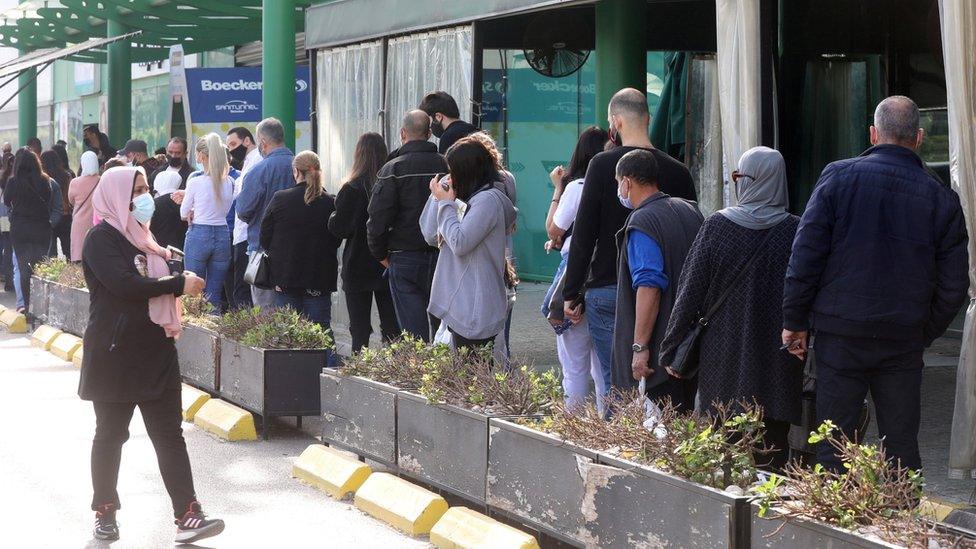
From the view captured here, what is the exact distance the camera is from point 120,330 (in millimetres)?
6559

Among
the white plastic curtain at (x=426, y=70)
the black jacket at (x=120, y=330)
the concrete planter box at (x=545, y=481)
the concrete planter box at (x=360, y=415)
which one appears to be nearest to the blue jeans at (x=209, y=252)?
the white plastic curtain at (x=426, y=70)

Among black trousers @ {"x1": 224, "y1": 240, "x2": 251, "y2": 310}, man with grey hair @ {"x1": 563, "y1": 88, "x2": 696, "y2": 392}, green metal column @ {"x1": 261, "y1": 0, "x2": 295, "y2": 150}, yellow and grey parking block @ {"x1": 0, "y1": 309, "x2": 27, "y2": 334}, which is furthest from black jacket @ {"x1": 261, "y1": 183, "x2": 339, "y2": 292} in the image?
yellow and grey parking block @ {"x1": 0, "y1": 309, "x2": 27, "y2": 334}

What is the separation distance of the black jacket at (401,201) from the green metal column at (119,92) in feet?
61.7

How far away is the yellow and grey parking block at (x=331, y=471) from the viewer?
302 inches

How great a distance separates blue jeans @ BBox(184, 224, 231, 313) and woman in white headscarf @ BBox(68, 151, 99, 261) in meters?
2.40

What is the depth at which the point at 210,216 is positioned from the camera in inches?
485

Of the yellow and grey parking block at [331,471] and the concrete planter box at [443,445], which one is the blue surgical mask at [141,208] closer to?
the concrete planter box at [443,445]

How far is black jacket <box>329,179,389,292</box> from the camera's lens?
9.71m

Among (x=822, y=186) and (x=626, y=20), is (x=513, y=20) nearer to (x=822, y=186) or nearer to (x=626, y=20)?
(x=626, y=20)

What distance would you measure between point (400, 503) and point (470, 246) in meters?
1.57

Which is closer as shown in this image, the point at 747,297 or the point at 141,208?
the point at 747,297

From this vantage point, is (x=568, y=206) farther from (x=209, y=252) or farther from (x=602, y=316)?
(x=209, y=252)

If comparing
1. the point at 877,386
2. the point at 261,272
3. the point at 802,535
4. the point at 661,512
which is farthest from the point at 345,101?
the point at 802,535

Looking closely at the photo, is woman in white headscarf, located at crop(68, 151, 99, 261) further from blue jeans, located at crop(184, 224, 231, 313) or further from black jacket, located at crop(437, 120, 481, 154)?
black jacket, located at crop(437, 120, 481, 154)
